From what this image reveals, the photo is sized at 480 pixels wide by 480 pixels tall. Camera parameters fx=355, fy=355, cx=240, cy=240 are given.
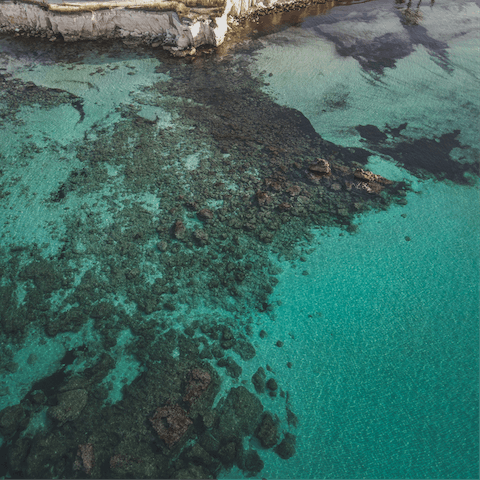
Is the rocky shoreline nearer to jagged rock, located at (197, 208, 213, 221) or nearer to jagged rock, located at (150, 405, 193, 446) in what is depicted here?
jagged rock, located at (197, 208, 213, 221)

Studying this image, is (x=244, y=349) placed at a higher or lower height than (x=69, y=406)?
higher

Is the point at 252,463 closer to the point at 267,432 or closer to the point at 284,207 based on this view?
the point at 267,432

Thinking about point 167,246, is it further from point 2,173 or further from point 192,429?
point 2,173

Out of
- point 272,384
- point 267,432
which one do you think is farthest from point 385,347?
point 267,432

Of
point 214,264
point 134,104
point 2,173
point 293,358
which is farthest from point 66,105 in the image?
point 293,358

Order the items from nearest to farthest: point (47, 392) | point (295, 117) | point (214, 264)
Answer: point (47, 392) < point (214, 264) < point (295, 117)

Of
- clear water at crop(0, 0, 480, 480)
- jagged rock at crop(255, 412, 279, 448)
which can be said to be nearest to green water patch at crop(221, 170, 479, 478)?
clear water at crop(0, 0, 480, 480)

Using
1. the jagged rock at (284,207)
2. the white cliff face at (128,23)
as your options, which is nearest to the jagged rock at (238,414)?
the jagged rock at (284,207)
